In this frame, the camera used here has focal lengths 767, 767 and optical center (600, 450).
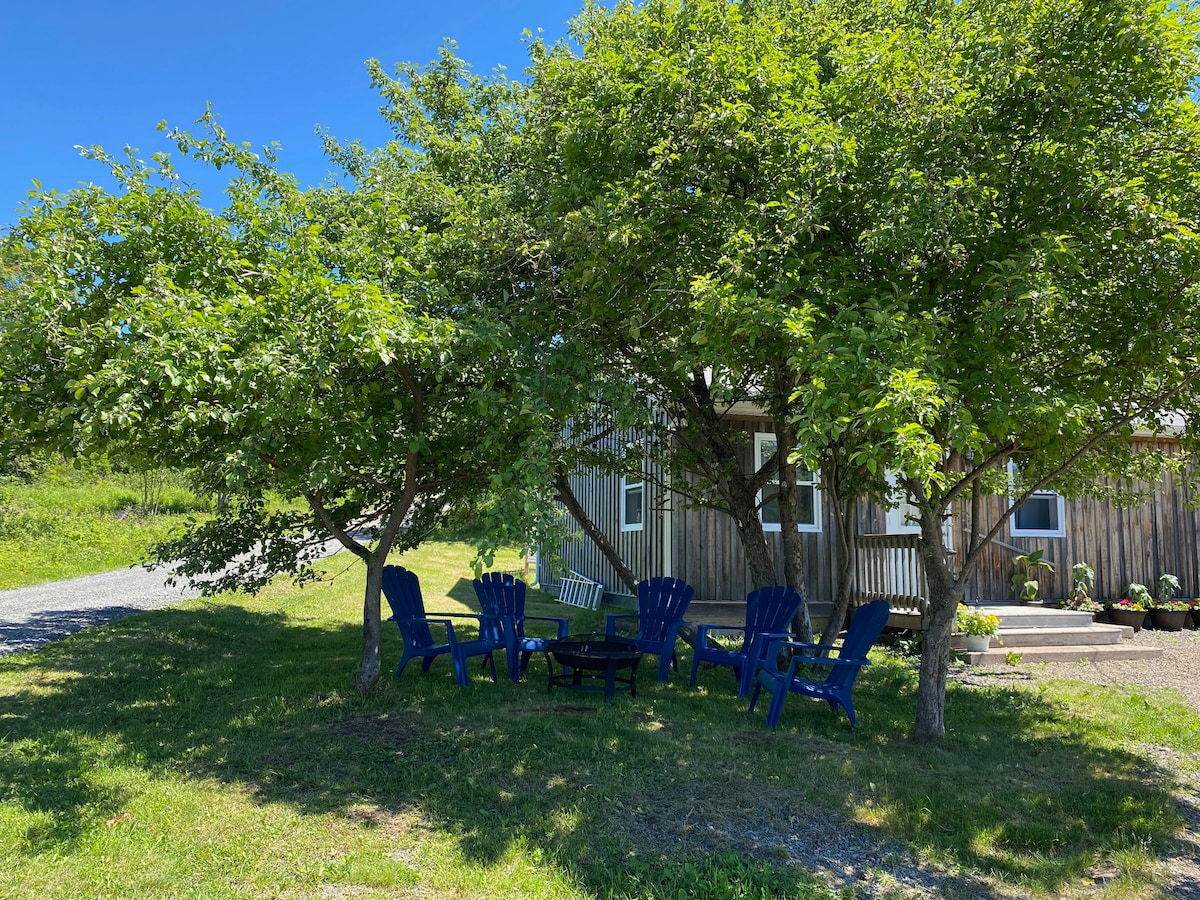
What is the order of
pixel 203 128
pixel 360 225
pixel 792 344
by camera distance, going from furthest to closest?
pixel 203 128
pixel 360 225
pixel 792 344

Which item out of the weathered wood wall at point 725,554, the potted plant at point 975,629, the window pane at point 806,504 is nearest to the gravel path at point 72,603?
the weathered wood wall at point 725,554

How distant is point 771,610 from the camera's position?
725 centimetres

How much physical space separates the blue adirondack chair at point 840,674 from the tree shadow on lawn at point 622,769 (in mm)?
225

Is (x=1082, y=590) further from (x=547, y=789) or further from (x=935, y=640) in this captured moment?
(x=547, y=789)

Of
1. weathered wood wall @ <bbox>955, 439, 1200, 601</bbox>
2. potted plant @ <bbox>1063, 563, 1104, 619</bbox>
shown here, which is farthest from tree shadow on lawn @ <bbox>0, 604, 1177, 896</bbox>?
weathered wood wall @ <bbox>955, 439, 1200, 601</bbox>

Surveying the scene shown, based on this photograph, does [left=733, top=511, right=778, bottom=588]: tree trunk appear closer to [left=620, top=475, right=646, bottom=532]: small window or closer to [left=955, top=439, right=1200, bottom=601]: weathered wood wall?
[left=620, top=475, right=646, bottom=532]: small window

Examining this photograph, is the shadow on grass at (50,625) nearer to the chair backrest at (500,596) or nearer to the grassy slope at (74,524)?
the grassy slope at (74,524)

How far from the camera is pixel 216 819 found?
3836 mm

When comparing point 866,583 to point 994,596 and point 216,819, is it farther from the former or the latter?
point 216,819

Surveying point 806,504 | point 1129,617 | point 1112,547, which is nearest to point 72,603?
point 806,504

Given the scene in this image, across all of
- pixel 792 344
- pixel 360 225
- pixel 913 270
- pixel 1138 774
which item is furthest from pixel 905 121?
pixel 1138 774

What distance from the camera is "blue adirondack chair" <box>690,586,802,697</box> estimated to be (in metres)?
6.84

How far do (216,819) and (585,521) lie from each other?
485 cm

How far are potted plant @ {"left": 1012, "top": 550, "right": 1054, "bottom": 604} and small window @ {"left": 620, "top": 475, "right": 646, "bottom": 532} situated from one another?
5535 millimetres
